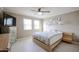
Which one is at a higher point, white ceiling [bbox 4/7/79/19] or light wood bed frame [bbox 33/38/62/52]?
white ceiling [bbox 4/7/79/19]

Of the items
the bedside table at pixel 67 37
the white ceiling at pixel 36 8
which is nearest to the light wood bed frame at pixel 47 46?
the bedside table at pixel 67 37

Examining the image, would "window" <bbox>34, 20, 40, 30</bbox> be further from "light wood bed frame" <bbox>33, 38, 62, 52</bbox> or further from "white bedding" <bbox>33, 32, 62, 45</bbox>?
"light wood bed frame" <bbox>33, 38, 62, 52</bbox>

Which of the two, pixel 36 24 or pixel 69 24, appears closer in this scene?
pixel 69 24

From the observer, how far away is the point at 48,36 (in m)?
1.40

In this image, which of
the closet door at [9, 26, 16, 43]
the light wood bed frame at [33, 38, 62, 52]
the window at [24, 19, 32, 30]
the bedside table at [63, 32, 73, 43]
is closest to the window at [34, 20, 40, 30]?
the window at [24, 19, 32, 30]

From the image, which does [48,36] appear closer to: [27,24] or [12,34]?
[27,24]

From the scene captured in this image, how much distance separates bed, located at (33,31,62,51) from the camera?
1.37 metres

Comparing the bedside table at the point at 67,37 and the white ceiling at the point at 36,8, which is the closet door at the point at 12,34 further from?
the bedside table at the point at 67,37

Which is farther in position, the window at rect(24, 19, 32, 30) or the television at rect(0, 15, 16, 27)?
the window at rect(24, 19, 32, 30)

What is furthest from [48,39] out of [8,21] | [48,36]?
[8,21]

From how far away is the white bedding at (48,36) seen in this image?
4.52 ft

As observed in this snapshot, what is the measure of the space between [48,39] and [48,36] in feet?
0.20
